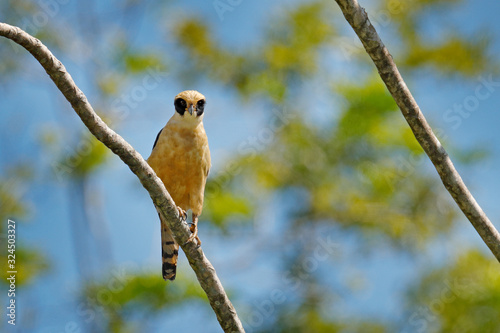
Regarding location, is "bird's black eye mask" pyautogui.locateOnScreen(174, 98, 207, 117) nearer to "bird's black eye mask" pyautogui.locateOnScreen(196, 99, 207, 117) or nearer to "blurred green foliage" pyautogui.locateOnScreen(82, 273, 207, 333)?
"bird's black eye mask" pyautogui.locateOnScreen(196, 99, 207, 117)

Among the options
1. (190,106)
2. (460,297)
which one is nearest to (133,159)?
(190,106)

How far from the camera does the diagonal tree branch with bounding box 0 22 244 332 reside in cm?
223

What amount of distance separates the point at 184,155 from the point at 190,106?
0.32 metres

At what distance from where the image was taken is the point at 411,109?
7.94 ft

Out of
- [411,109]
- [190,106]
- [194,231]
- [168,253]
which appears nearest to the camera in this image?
[411,109]

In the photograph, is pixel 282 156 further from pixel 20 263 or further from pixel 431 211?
pixel 20 263

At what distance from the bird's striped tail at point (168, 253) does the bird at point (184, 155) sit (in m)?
0.29

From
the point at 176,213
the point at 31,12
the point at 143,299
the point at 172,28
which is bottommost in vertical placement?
the point at 176,213

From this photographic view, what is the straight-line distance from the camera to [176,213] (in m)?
2.81

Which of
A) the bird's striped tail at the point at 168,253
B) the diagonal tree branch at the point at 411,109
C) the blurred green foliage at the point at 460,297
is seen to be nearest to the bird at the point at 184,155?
the bird's striped tail at the point at 168,253

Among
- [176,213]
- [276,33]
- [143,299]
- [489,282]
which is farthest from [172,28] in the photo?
[176,213]

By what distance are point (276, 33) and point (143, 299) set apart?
4.66 meters

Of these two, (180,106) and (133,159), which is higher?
(180,106)

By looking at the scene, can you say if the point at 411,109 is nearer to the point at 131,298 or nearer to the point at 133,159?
the point at 133,159
